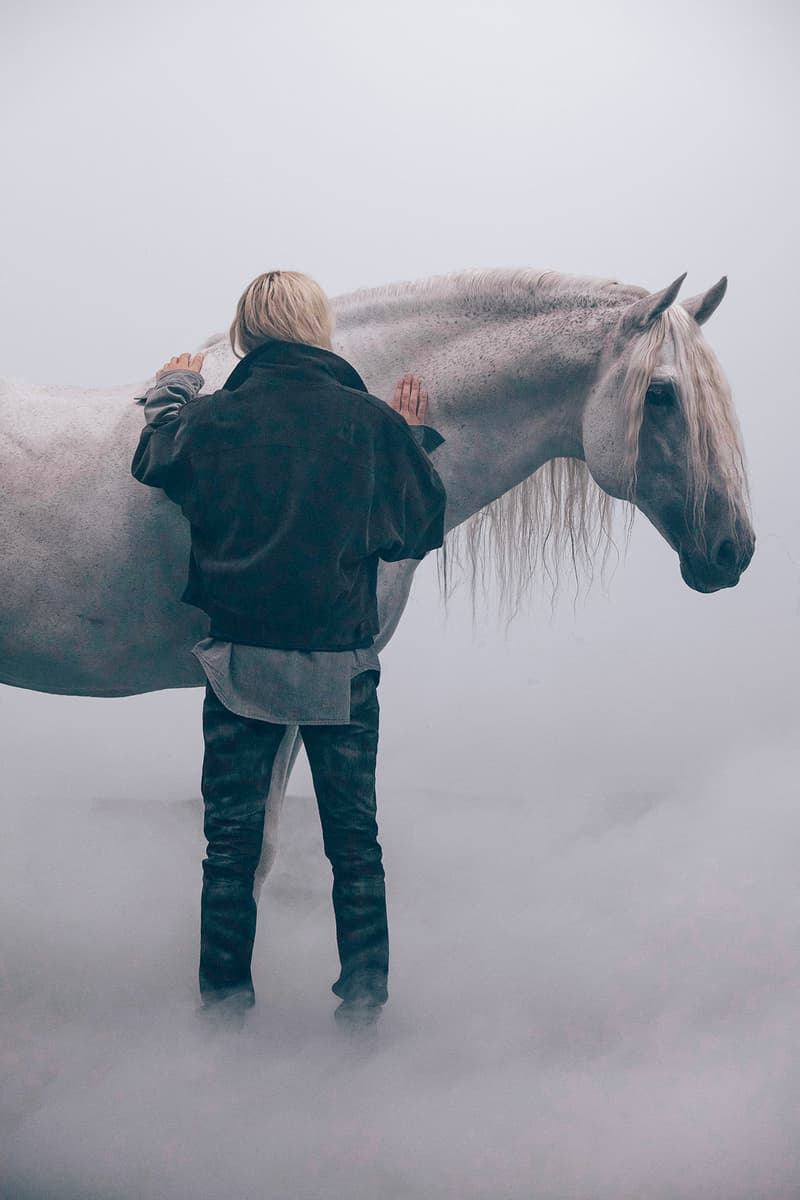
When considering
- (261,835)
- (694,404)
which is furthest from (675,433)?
(261,835)

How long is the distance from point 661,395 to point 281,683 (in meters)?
0.85

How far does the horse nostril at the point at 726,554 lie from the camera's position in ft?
6.48

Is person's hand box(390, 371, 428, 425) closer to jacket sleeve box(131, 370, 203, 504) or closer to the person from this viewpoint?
the person

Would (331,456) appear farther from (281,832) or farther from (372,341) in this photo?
(281,832)

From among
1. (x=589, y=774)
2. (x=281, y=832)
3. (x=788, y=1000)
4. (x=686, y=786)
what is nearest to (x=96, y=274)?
(x=281, y=832)

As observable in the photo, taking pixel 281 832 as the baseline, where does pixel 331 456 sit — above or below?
above

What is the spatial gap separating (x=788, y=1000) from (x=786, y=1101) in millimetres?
351

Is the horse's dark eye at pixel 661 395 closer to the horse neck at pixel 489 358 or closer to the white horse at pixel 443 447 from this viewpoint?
the white horse at pixel 443 447

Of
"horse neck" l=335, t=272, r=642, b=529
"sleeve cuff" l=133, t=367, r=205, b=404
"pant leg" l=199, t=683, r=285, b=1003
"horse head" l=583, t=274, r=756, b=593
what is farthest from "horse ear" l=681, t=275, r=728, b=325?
"pant leg" l=199, t=683, r=285, b=1003

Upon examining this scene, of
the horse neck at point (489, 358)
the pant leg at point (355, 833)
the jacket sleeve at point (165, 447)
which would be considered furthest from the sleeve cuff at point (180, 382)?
the pant leg at point (355, 833)

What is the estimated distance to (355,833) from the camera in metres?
1.78

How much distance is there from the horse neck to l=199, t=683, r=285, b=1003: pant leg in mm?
654

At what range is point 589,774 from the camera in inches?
129

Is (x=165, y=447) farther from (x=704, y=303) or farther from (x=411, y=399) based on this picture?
(x=704, y=303)
